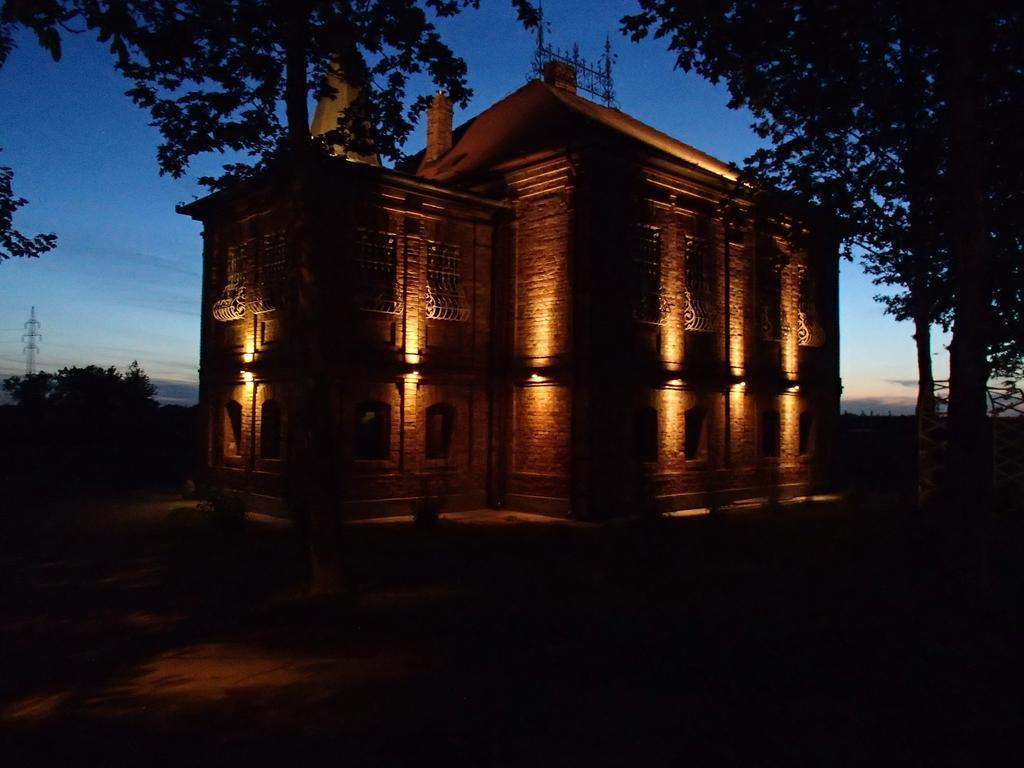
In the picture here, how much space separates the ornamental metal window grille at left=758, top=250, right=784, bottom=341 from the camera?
73.2ft

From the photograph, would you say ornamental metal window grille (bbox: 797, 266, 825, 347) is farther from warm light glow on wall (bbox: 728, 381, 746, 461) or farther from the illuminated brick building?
warm light glow on wall (bbox: 728, 381, 746, 461)

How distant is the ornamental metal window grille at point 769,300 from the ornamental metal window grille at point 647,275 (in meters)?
4.50

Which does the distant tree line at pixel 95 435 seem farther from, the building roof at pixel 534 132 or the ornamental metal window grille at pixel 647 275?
the ornamental metal window grille at pixel 647 275

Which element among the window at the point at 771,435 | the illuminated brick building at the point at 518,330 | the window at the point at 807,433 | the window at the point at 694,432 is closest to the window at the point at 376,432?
the illuminated brick building at the point at 518,330

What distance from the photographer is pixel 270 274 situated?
63.5 feet

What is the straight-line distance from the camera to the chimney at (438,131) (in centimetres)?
2469

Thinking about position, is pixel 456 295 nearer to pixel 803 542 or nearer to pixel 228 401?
pixel 228 401

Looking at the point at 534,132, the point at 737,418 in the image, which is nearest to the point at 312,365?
the point at 534,132

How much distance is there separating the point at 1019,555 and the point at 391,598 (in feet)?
33.6

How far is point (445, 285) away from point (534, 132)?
5.03 meters

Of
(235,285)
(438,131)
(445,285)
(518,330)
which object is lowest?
(518,330)

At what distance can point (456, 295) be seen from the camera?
1947 cm

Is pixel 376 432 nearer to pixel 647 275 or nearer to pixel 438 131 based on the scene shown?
pixel 647 275

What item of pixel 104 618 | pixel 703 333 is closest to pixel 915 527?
pixel 703 333
